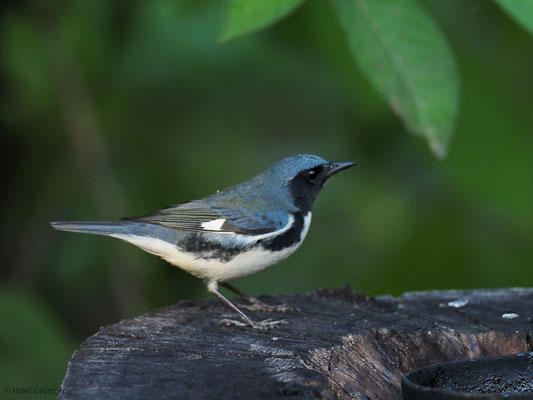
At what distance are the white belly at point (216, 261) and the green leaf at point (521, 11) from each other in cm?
183

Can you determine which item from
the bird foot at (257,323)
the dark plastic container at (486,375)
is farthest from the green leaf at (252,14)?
the dark plastic container at (486,375)

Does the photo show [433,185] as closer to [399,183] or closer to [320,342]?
[399,183]

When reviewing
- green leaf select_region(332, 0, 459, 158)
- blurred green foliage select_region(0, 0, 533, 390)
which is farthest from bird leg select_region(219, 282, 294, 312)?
blurred green foliage select_region(0, 0, 533, 390)

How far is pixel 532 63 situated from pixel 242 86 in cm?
208

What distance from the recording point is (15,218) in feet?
21.0

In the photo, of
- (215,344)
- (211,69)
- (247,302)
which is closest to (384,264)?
(247,302)

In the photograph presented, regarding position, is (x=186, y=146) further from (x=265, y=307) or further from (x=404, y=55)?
(x=404, y=55)

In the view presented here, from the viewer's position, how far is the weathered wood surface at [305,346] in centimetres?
301

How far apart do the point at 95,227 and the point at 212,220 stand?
0.64 meters

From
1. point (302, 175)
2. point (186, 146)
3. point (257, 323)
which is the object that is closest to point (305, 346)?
point (257, 323)

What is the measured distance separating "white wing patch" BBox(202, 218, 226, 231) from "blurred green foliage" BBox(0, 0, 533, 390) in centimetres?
117

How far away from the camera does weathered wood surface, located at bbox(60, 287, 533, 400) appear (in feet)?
9.87

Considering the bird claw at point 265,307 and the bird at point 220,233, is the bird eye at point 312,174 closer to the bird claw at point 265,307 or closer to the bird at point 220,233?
the bird at point 220,233

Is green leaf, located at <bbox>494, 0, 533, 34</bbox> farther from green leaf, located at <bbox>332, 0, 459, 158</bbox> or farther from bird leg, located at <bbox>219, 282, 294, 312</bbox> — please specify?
bird leg, located at <bbox>219, 282, 294, 312</bbox>
